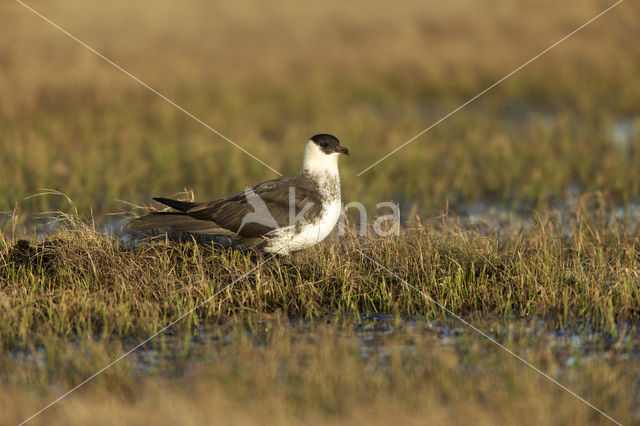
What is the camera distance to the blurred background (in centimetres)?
1154

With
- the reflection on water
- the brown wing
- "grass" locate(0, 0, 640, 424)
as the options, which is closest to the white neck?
the brown wing

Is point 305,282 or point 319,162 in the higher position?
point 319,162

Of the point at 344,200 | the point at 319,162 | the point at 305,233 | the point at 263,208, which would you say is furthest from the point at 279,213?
the point at 344,200

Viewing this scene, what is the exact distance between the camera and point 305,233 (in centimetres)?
738

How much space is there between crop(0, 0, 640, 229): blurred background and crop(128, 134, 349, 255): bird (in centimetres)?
219

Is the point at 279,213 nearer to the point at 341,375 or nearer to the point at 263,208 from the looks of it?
the point at 263,208

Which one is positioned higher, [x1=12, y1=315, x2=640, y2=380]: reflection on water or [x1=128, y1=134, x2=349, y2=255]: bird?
[x1=128, y1=134, x2=349, y2=255]: bird

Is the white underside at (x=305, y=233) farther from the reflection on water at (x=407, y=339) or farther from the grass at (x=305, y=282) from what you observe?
the reflection on water at (x=407, y=339)

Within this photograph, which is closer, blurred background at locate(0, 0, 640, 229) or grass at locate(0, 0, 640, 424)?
grass at locate(0, 0, 640, 424)

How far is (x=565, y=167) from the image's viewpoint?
1187cm

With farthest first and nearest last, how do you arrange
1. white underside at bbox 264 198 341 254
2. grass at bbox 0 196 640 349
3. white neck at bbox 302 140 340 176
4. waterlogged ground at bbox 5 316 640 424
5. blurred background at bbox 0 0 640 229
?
blurred background at bbox 0 0 640 229 → white neck at bbox 302 140 340 176 → white underside at bbox 264 198 341 254 → grass at bbox 0 196 640 349 → waterlogged ground at bbox 5 316 640 424

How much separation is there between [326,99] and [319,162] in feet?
29.4

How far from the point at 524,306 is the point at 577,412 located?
2.10 meters

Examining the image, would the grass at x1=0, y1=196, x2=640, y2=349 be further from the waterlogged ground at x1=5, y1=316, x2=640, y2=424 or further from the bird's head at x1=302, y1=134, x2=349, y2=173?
the bird's head at x1=302, y1=134, x2=349, y2=173
